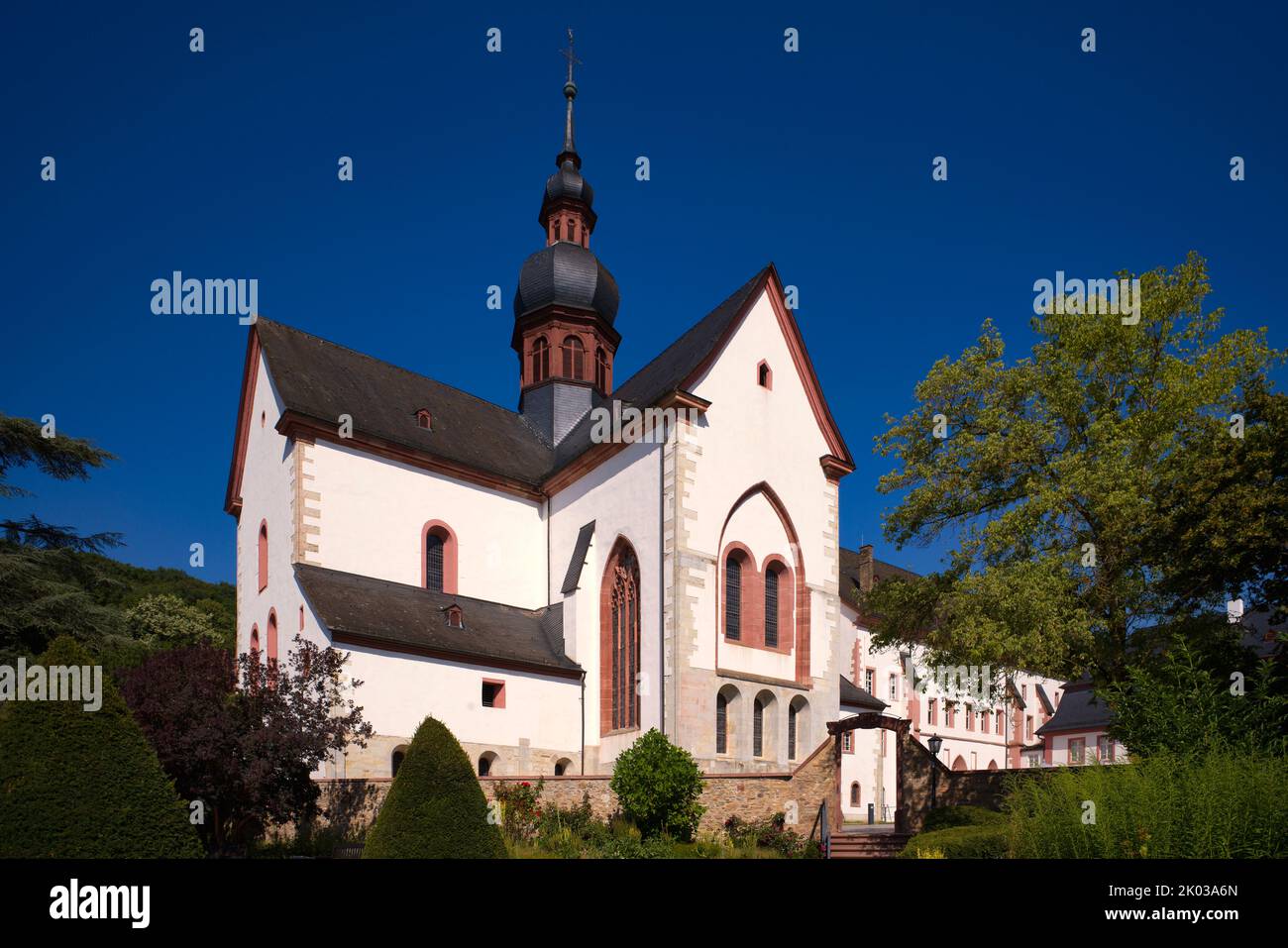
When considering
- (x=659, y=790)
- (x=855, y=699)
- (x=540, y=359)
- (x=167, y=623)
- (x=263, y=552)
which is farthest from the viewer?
(x=167, y=623)

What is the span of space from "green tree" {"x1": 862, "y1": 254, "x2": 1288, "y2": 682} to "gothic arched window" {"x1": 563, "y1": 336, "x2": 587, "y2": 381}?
52.8 ft

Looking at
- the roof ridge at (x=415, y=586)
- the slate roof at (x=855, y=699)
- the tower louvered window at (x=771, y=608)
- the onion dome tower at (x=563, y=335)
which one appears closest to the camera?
the roof ridge at (x=415, y=586)

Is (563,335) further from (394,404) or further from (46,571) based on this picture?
(46,571)

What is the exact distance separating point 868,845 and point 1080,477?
8.77m

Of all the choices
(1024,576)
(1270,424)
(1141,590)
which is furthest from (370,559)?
(1270,424)

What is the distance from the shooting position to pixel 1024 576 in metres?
21.0

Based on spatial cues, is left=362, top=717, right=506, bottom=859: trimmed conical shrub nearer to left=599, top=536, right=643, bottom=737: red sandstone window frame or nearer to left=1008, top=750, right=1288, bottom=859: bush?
left=1008, top=750, right=1288, bottom=859: bush

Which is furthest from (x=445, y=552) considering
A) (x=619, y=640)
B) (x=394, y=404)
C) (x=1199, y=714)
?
(x=1199, y=714)

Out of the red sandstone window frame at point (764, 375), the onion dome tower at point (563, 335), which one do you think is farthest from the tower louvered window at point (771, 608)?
the onion dome tower at point (563, 335)

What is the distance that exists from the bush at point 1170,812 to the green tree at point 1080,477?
7.64 metres

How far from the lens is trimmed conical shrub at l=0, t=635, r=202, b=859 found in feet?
32.2

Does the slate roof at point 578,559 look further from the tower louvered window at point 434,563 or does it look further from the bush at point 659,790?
the bush at point 659,790

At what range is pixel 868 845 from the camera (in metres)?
21.4

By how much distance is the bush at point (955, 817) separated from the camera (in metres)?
20.4
